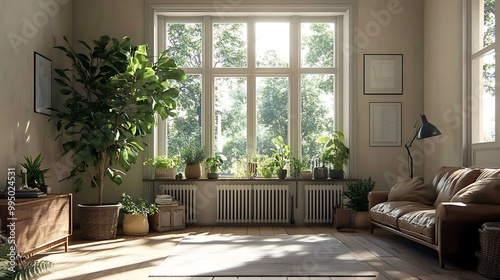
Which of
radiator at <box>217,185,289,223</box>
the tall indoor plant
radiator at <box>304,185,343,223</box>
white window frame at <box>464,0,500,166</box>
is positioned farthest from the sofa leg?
the tall indoor plant

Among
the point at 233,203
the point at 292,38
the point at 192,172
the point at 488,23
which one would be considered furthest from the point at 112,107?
the point at 488,23

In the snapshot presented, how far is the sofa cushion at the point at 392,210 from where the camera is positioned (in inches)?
227

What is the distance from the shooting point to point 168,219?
24.1 ft

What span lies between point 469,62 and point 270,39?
301cm

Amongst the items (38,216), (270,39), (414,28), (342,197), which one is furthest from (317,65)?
(38,216)

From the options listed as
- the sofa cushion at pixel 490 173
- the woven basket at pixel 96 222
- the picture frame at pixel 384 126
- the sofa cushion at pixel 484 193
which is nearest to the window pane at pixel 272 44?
the picture frame at pixel 384 126

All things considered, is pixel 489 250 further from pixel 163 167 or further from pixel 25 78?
pixel 25 78

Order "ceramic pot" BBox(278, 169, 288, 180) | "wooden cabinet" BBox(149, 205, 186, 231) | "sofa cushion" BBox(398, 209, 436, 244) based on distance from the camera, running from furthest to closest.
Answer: "ceramic pot" BBox(278, 169, 288, 180) < "wooden cabinet" BBox(149, 205, 186, 231) < "sofa cushion" BBox(398, 209, 436, 244)

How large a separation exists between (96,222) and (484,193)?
4402mm

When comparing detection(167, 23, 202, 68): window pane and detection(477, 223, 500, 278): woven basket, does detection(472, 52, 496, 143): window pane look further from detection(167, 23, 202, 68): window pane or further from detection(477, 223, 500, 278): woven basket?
detection(167, 23, 202, 68): window pane

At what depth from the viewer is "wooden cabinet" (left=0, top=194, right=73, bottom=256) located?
4.41 meters

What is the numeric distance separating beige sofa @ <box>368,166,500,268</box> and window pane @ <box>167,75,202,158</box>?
3.23m

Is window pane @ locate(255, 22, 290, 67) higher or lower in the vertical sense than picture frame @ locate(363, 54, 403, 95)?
higher

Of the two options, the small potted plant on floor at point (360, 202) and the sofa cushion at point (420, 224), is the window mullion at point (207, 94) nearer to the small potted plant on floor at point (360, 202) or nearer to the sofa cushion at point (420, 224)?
the small potted plant on floor at point (360, 202)
